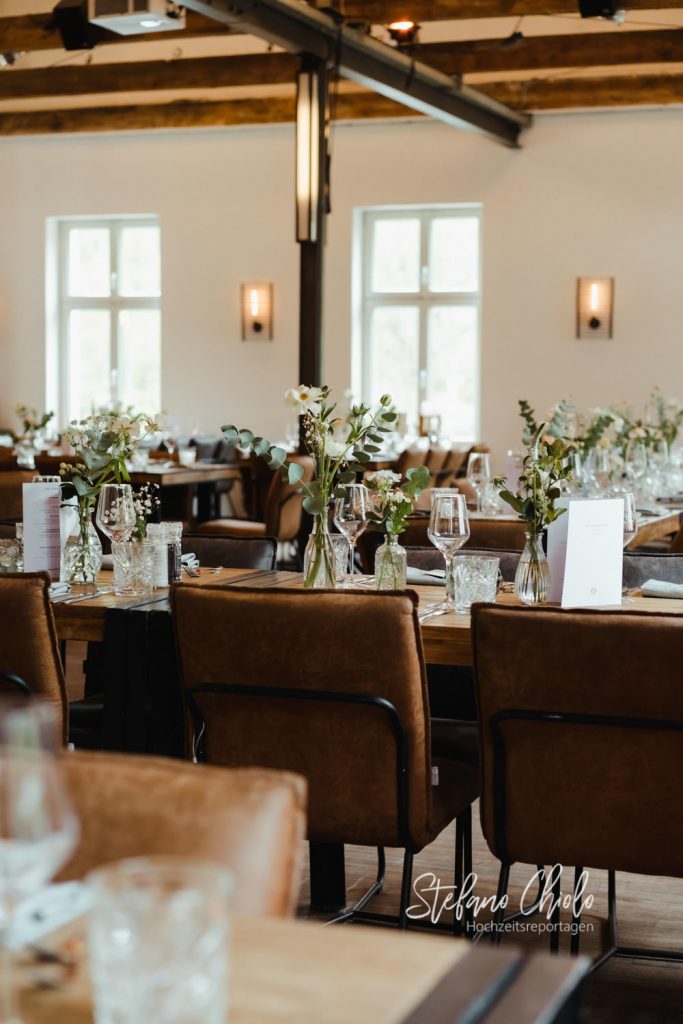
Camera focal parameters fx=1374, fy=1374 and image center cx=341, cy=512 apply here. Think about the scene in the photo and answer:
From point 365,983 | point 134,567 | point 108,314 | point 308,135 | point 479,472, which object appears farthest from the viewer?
point 108,314

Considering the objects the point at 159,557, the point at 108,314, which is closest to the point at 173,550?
the point at 159,557

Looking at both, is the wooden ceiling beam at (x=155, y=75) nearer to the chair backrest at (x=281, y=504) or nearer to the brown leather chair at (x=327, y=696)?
the chair backrest at (x=281, y=504)

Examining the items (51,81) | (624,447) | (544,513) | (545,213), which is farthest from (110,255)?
(544,513)

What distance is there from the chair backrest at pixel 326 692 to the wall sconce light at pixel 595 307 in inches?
371

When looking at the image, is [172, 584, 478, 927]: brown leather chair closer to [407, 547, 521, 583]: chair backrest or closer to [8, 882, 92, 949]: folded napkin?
[407, 547, 521, 583]: chair backrest

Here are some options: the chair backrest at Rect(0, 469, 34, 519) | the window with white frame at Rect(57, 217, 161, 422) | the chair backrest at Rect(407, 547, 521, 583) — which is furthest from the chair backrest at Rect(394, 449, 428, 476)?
the chair backrest at Rect(407, 547, 521, 583)

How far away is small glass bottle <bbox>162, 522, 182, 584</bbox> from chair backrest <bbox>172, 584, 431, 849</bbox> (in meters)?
0.84

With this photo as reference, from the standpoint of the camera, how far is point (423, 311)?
12.5 meters

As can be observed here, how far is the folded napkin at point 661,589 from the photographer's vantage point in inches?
132

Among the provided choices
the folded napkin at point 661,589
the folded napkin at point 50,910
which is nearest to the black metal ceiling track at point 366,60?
the folded napkin at point 661,589

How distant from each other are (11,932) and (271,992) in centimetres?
20

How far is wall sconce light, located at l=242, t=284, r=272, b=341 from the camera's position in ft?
41.4

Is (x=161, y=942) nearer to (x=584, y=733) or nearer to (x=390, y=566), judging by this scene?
(x=584, y=733)

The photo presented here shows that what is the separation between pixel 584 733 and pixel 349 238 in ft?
33.8
